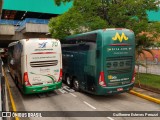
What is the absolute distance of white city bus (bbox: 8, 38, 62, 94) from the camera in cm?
1169

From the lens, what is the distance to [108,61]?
34.9 feet

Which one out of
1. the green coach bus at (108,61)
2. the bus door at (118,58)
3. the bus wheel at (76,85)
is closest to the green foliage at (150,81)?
the green coach bus at (108,61)

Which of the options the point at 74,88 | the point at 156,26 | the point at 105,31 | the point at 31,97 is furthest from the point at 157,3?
the point at 31,97

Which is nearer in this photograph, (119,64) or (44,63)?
(119,64)

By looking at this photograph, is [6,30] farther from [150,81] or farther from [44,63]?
[150,81]

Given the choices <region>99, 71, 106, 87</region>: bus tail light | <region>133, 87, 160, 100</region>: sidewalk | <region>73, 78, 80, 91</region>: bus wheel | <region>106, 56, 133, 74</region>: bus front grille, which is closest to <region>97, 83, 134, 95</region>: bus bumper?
<region>99, 71, 106, 87</region>: bus tail light

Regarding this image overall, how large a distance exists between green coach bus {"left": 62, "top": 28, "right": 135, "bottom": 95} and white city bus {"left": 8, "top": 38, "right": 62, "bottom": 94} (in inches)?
69.7

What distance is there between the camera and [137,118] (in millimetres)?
8711

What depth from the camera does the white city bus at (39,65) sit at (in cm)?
1169

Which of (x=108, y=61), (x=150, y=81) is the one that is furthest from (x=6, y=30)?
(x=108, y=61)

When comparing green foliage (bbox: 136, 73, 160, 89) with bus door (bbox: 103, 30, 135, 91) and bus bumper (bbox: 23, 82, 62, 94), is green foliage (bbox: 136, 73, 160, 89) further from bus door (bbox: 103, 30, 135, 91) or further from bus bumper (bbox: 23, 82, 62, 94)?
bus bumper (bbox: 23, 82, 62, 94)

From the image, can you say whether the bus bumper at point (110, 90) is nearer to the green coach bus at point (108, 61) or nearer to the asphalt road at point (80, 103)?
the green coach bus at point (108, 61)

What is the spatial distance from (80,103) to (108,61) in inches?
109

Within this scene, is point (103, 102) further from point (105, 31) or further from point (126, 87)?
point (105, 31)
